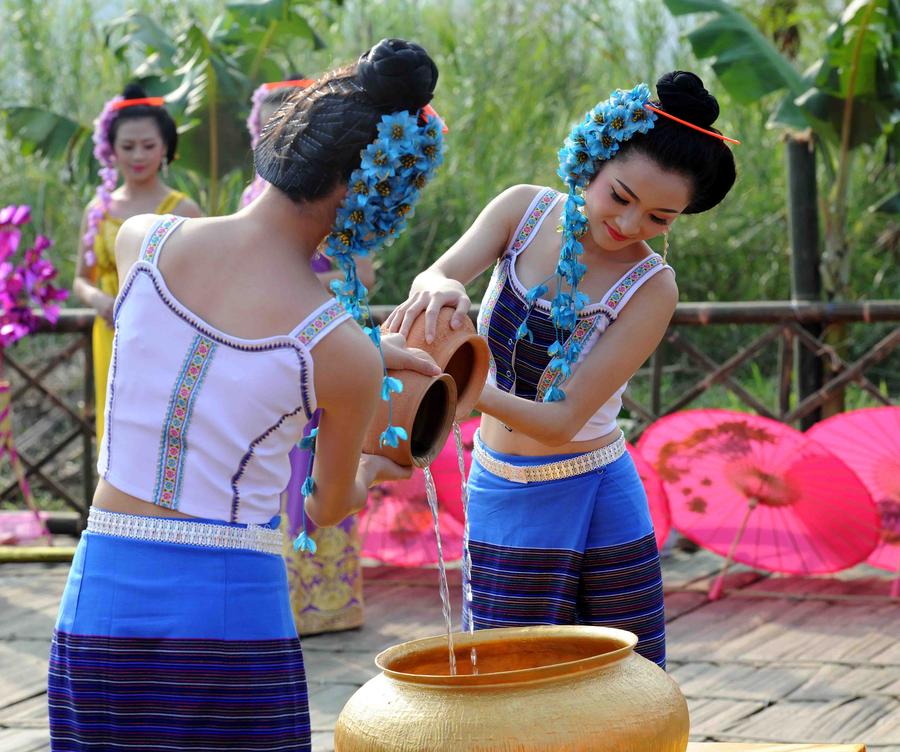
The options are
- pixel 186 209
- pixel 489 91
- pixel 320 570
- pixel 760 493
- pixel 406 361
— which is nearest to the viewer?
pixel 406 361

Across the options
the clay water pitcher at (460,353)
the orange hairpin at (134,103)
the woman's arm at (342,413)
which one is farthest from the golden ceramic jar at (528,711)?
the orange hairpin at (134,103)

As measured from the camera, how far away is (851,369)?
195 inches

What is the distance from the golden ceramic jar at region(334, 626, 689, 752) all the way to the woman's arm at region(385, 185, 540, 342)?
0.57 meters

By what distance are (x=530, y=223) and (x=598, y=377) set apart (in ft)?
1.14

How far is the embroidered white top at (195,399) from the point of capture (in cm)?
162

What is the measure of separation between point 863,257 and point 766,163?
975mm

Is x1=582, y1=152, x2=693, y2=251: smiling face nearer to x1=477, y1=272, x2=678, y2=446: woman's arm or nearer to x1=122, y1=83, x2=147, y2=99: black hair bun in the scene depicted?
x1=477, y1=272, x2=678, y2=446: woman's arm

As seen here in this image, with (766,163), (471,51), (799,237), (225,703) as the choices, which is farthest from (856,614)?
(471,51)

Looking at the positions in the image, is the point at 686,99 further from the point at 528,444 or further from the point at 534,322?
the point at 528,444

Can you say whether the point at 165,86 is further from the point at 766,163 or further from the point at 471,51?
the point at 766,163

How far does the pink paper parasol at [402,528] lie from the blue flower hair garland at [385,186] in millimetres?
2923

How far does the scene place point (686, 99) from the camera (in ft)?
7.59

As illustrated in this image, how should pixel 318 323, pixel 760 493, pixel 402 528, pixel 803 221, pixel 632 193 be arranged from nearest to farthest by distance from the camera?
pixel 318 323 → pixel 632 193 → pixel 760 493 → pixel 402 528 → pixel 803 221

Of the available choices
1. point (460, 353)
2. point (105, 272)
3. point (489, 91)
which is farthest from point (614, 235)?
point (489, 91)
